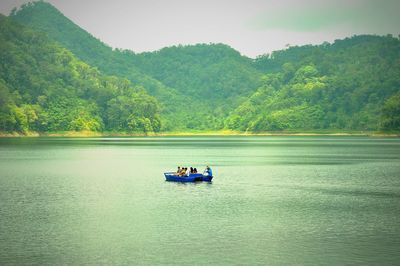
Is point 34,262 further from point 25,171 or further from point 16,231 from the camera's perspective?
point 25,171

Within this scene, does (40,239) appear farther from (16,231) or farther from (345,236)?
(345,236)

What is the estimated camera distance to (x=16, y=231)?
3572 cm

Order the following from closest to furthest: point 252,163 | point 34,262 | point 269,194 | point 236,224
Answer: point 34,262, point 236,224, point 269,194, point 252,163

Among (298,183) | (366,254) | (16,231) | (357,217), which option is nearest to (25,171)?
(298,183)

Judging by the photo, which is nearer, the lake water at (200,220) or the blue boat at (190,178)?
the lake water at (200,220)

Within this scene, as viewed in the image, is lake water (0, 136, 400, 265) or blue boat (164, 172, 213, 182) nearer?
lake water (0, 136, 400, 265)

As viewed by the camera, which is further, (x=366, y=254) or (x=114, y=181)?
(x=114, y=181)

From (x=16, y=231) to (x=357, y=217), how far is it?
24009 mm

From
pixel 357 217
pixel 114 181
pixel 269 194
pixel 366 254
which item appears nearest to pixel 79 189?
pixel 114 181

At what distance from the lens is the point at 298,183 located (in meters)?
66.1

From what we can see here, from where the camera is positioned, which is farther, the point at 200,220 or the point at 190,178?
the point at 190,178

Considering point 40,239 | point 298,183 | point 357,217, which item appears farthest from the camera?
point 298,183

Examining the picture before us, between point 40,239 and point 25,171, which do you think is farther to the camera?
point 25,171

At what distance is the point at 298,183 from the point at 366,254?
36.1m
